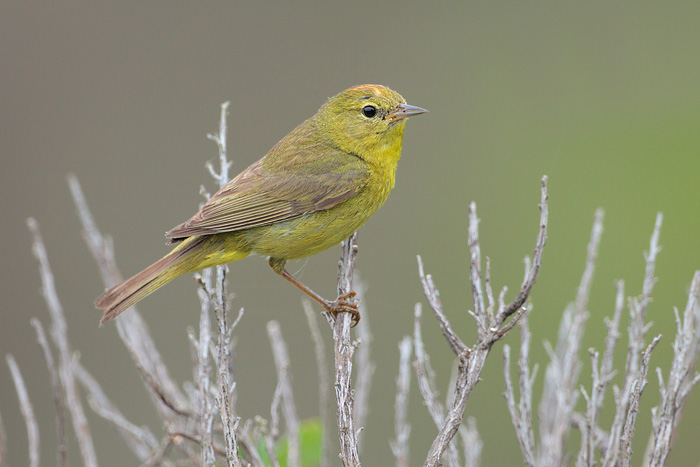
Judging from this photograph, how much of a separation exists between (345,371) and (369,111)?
62.0 inches

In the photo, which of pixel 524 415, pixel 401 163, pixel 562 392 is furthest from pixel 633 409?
pixel 401 163

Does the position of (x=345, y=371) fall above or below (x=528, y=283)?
below

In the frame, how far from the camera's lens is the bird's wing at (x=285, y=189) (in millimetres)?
3490

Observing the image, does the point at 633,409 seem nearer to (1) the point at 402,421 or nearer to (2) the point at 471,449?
(2) the point at 471,449

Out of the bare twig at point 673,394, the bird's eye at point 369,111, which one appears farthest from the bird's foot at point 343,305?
the bare twig at point 673,394

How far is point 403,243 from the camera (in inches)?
267

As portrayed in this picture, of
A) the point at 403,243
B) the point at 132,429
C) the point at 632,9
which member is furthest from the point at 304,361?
the point at 632,9

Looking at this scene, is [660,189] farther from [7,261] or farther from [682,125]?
[7,261]

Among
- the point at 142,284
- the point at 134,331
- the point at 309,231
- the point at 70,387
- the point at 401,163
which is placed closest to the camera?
the point at 70,387

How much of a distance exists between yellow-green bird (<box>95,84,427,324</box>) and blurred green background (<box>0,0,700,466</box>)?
2.04 m

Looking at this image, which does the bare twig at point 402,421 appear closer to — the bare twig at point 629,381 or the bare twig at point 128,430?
the bare twig at point 629,381

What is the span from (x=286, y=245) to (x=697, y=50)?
4.62m

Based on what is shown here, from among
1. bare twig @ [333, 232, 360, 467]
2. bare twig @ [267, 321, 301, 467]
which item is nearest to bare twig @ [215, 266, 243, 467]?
bare twig @ [267, 321, 301, 467]

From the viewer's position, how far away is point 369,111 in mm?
3805
